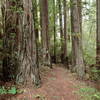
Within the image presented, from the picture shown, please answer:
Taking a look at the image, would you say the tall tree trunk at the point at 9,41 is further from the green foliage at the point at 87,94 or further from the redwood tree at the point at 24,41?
the green foliage at the point at 87,94

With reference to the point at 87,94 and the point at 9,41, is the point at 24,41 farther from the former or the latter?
the point at 87,94

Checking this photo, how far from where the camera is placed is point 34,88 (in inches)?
176

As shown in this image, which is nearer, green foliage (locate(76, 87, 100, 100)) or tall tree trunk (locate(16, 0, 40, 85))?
tall tree trunk (locate(16, 0, 40, 85))

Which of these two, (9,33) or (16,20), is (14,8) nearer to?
(16,20)

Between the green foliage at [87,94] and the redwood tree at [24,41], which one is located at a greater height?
the redwood tree at [24,41]

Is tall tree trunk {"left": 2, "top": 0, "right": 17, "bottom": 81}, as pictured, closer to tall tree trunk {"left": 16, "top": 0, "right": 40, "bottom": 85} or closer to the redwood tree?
the redwood tree

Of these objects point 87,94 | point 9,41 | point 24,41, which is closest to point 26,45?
point 24,41

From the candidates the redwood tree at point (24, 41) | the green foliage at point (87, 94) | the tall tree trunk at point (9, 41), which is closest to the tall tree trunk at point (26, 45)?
the redwood tree at point (24, 41)

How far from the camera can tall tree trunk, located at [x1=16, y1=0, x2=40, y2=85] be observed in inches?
174

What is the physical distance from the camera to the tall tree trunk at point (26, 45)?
14.5 feet

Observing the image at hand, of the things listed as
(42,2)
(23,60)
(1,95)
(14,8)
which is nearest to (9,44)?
(23,60)

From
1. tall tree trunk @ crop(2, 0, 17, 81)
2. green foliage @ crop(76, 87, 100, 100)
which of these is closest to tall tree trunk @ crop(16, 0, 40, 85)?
tall tree trunk @ crop(2, 0, 17, 81)

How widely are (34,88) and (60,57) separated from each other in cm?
1082

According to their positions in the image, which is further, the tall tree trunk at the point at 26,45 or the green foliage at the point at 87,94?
the green foliage at the point at 87,94
